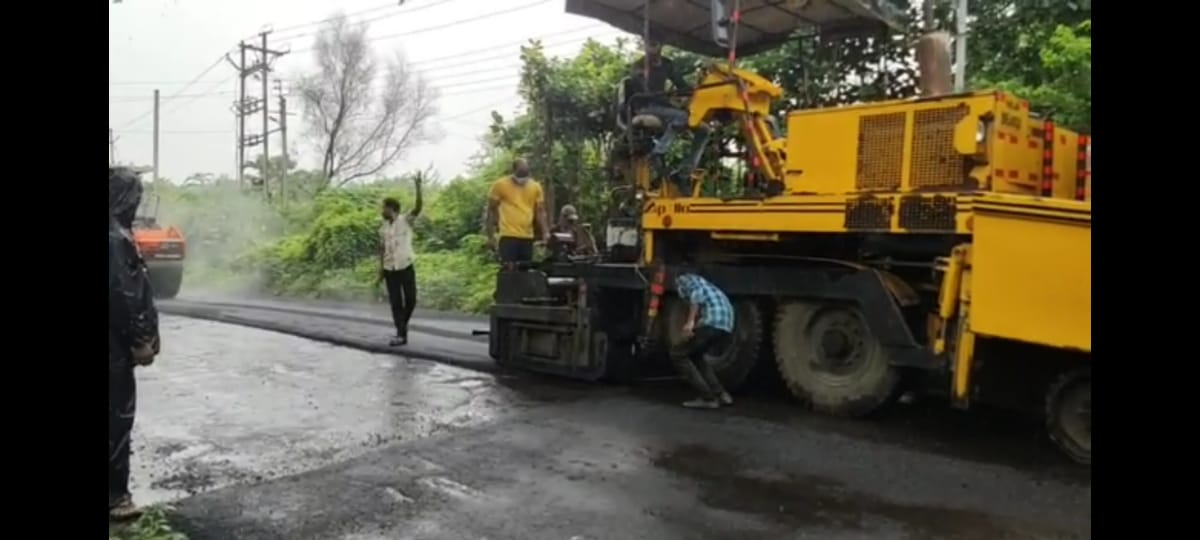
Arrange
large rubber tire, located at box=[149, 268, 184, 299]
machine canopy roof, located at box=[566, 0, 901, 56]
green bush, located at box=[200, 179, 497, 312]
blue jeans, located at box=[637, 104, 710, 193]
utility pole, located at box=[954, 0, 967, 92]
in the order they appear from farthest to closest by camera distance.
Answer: large rubber tire, located at box=[149, 268, 184, 299] < green bush, located at box=[200, 179, 497, 312] < utility pole, located at box=[954, 0, 967, 92] < machine canopy roof, located at box=[566, 0, 901, 56] < blue jeans, located at box=[637, 104, 710, 193]

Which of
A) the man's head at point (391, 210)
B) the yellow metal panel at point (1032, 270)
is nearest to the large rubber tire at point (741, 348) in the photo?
the yellow metal panel at point (1032, 270)

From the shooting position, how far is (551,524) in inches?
175

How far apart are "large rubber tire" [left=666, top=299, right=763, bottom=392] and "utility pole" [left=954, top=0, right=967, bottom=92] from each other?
5.44 m

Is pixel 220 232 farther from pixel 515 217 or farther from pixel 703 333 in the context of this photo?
pixel 703 333

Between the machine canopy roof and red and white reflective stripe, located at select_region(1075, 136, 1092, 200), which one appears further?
the machine canopy roof

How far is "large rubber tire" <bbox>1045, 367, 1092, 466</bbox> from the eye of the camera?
5516 mm

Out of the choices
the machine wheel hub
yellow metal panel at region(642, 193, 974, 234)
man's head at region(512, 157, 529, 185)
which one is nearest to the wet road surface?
the machine wheel hub

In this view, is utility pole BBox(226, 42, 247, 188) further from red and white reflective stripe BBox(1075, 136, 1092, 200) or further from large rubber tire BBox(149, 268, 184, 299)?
red and white reflective stripe BBox(1075, 136, 1092, 200)

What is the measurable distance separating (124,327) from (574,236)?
6.17 meters

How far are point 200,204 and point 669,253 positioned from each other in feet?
75.5

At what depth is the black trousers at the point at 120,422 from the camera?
14.1ft
